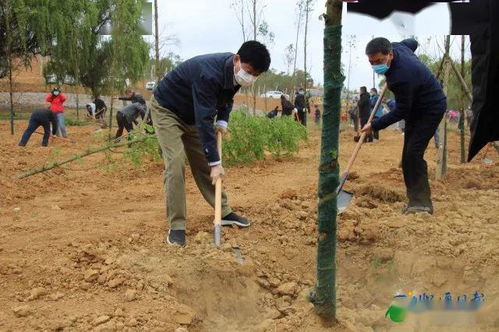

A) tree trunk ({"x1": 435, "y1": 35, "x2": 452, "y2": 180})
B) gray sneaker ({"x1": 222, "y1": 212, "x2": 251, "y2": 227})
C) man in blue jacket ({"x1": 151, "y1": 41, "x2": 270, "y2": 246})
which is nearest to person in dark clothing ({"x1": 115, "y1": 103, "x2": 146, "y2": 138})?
tree trunk ({"x1": 435, "y1": 35, "x2": 452, "y2": 180})

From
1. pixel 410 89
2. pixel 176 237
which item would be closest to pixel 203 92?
pixel 176 237

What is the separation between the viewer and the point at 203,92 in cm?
361

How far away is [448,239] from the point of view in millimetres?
3969

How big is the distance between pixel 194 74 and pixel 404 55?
6.17ft

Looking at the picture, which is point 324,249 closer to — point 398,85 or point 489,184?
point 398,85

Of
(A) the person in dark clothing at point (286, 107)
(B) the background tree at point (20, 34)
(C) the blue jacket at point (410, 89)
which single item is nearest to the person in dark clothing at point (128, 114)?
(A) the person in dark clothing at point (286, 107)

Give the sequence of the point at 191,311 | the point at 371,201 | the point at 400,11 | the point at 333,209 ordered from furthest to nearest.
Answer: the point at 371,201 → the point at 191,311 → the point at 333,209 → the point at 400,11

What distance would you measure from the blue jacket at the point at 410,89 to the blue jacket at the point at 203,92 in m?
1.39

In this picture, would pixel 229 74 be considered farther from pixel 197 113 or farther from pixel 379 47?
pixel 379 47

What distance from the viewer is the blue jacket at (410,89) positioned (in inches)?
171

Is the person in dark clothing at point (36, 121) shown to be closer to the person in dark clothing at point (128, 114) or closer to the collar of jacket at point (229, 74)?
the person in dark clothing at point (128, 114)

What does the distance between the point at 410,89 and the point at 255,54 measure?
1511mm

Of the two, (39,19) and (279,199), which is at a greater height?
(39,19)

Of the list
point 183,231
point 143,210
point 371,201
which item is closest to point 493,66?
point 183,231
